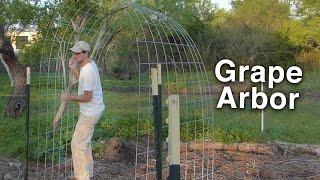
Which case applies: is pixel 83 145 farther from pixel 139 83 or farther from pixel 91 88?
pixel 139 83

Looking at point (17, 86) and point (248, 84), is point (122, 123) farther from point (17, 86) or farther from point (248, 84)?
point (248, 84)

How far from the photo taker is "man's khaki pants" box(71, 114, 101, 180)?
17.9ft

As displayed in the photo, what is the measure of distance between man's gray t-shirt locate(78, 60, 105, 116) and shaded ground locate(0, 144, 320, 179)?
1329 millimetres

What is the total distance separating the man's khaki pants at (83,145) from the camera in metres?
5.46

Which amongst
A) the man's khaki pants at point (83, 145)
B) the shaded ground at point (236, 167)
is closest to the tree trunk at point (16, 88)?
the shaded ground at point (236, 167)

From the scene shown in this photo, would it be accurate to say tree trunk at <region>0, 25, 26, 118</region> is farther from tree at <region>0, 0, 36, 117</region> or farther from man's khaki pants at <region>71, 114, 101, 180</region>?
man's khaki pants at <region>71, 114, 101, 180</region>

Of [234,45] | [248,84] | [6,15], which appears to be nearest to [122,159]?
[6,15]

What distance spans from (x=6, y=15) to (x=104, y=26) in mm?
2367

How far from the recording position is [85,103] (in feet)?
17.8

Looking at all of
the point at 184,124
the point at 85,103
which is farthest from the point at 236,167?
the point at 85,103

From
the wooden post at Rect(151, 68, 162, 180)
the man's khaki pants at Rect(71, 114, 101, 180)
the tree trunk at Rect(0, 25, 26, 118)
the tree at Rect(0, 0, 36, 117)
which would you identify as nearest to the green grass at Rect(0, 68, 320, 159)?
the tree trunk at Rect(0, 25, 26, 118)

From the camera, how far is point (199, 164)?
7.02 m

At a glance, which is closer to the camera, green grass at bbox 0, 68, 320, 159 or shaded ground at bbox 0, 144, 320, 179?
shaded ground at bbox 0, 144, 320, 179

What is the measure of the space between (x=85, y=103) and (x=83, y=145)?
0.45 meters
